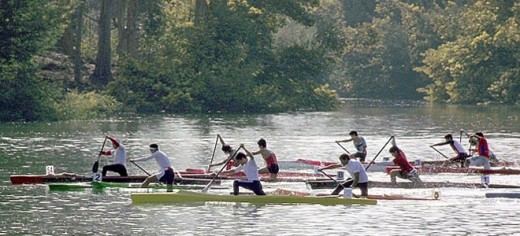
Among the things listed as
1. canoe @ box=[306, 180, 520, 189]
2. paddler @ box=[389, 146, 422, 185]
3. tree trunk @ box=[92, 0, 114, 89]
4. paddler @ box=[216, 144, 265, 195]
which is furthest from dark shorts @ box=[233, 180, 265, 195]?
tree trunk @ box=[92, 0, 114, 89]

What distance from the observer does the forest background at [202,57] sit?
80.7m

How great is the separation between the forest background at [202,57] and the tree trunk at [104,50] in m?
0.08

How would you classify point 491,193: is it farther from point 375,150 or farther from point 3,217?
point 375,150

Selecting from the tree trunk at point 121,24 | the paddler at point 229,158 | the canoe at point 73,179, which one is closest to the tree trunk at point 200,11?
the tree trunk at point 121,24

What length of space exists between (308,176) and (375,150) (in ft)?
61.4

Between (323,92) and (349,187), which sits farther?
(323,92)

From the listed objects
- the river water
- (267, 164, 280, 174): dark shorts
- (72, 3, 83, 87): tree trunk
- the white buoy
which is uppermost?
(72, 3, 83, 87): tree trunk

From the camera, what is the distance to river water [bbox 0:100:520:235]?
34.9m

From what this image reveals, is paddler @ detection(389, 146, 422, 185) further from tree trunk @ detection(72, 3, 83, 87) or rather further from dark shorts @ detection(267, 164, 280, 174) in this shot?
tree trunk @ detection(72, 3, 83, 87)

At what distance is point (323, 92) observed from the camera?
112 m

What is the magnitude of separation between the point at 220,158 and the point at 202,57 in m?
44.4

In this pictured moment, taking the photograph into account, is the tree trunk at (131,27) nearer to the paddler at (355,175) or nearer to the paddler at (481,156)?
the paddler at (481,156)

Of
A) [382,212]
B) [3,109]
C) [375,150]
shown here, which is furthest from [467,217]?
[3,109]

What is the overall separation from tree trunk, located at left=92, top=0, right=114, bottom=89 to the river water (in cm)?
1001
